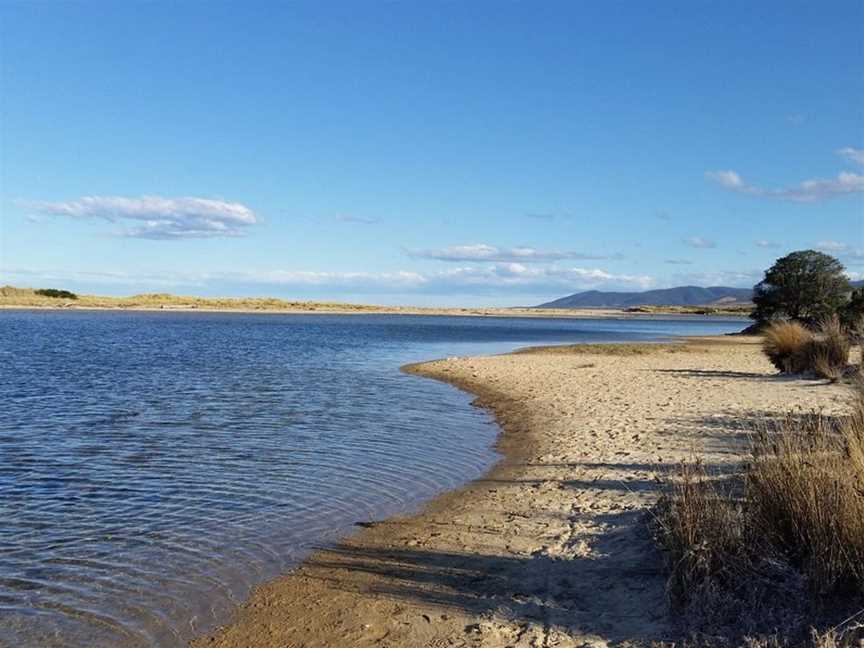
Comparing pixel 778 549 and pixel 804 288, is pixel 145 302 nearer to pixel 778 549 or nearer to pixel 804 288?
pixel 804 288

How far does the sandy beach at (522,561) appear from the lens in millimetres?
6254

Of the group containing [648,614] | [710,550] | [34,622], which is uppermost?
[710,550]

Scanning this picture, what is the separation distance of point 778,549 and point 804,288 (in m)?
43.9

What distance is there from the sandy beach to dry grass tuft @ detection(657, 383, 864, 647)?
0.45 metres

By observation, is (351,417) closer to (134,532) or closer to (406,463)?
(406,463)

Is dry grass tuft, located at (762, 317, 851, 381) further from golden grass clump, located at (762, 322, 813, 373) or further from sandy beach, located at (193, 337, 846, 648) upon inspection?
sandy beach, located at (193, 337, 846, 648)

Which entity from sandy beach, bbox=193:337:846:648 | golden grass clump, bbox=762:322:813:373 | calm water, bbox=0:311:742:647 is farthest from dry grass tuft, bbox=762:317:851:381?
calm water, bbox=0:311:742:647

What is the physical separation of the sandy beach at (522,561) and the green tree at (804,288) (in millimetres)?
29965

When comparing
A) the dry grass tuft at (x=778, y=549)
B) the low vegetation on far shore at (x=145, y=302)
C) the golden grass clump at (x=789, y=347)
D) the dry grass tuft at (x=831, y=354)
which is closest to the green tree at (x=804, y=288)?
the golden grass clump at (x=789, y=347)

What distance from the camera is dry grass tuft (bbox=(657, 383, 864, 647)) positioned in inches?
211

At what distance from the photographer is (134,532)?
362 inches

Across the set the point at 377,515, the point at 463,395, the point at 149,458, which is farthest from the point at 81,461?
the point at 463,395

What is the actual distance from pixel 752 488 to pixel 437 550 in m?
3.56

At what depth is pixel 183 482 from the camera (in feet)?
38.4
